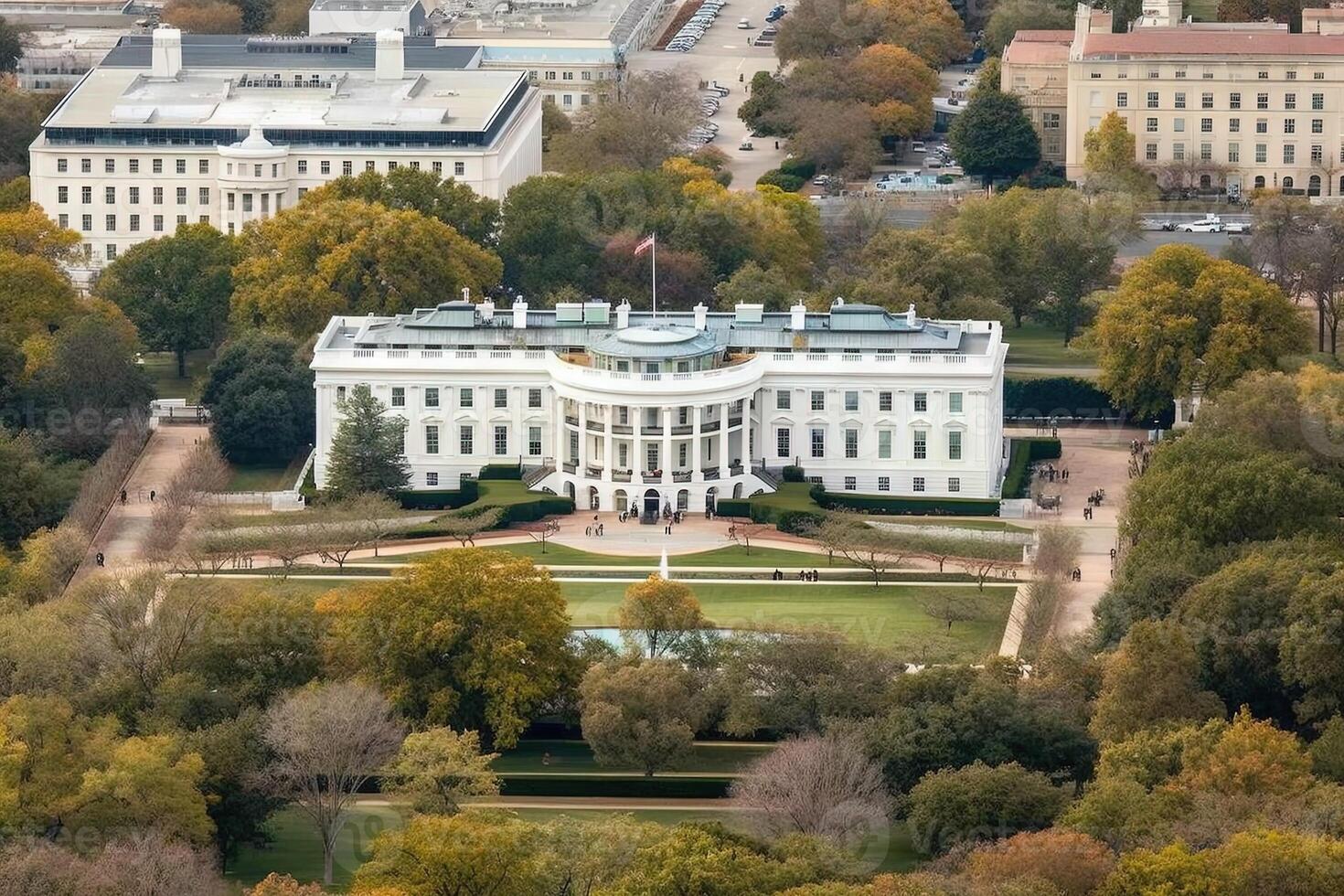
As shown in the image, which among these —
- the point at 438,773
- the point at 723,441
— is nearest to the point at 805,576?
the point at 723,441

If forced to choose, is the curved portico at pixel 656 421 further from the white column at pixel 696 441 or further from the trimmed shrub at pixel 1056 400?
the trimmed shrub at pixel 1056 400

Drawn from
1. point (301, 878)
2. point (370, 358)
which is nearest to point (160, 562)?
point (370, 358)

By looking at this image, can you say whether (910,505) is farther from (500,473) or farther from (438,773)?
(438,773)

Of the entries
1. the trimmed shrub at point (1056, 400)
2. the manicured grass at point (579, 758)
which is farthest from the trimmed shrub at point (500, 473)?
the manicured grass at point (579, 758)

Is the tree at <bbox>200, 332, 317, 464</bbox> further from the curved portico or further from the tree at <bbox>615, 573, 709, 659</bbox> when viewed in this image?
the tree at <bbox>615, 573, 709, 659</bbox>

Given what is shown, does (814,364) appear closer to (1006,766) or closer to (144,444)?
(144,444)

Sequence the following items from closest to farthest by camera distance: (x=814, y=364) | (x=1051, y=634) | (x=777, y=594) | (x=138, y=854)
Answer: (x=138, y=854)
(x=1051, y=634)
(x=777, y=594)
(x=814, y=364)

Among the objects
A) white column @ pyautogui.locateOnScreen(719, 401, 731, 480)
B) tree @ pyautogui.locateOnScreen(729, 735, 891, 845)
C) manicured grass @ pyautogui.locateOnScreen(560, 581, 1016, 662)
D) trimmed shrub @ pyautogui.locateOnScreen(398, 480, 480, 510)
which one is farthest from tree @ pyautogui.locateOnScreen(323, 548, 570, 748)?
white column @ pyautogui.locateOnScreen(719, 401, 731, 480)
